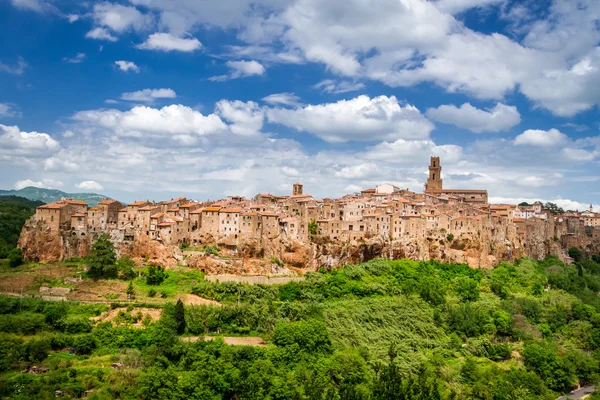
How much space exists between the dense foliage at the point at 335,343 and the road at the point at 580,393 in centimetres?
51

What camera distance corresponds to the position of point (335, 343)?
3488cm

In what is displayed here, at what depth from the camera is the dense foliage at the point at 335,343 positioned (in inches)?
1118

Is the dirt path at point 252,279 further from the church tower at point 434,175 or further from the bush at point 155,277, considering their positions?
the church tower at point 434,175

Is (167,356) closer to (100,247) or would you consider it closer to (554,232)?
(100,247)

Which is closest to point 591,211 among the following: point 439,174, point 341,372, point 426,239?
point 439,174

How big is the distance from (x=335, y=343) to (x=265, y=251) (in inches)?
447

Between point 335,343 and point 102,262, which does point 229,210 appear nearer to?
point 102,262

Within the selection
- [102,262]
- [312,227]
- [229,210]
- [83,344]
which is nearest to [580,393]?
[312,227]

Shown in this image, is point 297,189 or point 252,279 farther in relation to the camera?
point 297,189

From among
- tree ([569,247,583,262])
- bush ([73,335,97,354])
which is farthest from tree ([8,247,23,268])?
tree ([569,247,583,262])

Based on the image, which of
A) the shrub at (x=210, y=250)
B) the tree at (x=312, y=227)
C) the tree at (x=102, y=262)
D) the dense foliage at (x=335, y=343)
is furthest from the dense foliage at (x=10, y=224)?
the tree at (x=312, y=227)

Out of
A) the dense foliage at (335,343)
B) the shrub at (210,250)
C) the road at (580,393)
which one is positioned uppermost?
the shrub at (210,250)

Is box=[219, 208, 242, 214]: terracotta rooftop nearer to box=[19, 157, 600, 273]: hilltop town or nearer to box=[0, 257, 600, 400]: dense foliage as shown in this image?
box=[19, 157, 600, 273]: hilltop town

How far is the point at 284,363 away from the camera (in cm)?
3166
